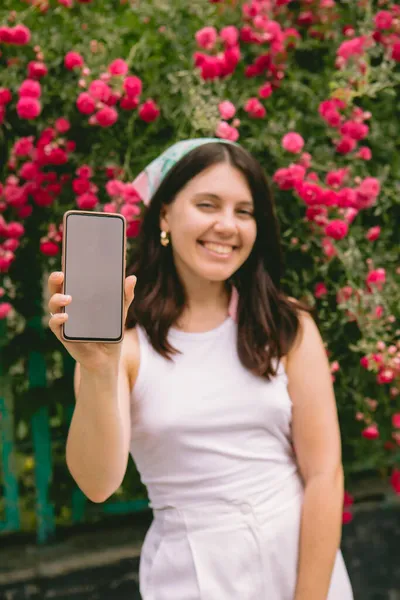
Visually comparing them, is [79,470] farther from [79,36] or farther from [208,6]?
[208,6]

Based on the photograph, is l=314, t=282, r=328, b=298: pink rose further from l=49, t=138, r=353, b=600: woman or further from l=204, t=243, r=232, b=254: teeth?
l=204, t=243, r=232, b=254: teeth

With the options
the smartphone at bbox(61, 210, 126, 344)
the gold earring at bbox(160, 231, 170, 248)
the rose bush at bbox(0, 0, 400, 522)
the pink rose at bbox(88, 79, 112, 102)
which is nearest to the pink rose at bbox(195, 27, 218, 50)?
the rose bush at bbox(0, 0, 400, 522)

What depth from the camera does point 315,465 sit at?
1.76 meters

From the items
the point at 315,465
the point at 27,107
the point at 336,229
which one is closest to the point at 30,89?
the point at 27,107

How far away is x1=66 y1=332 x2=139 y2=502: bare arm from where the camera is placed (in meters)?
1.34

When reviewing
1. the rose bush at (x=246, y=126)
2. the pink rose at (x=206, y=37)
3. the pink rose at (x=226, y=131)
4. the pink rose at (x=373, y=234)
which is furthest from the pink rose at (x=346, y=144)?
the pink rose at (x=206, y=37)

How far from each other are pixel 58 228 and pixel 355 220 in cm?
102

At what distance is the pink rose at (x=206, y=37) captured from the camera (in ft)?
7.20

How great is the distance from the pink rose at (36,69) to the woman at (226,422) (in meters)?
0.56

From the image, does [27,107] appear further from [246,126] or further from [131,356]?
[131,356]

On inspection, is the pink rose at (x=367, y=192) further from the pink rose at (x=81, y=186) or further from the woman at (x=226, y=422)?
the pink rose at (x=81, y=186)

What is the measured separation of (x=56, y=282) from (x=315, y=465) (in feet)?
2.95

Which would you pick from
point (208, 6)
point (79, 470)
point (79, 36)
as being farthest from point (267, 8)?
point (79, 470)

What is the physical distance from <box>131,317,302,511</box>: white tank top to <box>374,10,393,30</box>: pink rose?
1.37 meters
